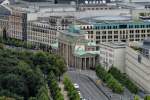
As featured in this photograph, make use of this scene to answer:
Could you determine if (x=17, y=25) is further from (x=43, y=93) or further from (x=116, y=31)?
A: (x=43, y=93)

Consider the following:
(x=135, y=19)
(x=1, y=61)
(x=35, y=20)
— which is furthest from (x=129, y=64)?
(x=35, y=20)

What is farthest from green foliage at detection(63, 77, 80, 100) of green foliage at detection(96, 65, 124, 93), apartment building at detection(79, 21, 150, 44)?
apartment building at detection(79, 21, 150, 44)

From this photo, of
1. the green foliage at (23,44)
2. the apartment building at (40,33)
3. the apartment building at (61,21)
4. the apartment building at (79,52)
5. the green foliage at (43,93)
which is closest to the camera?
the green foliage at (43,93)

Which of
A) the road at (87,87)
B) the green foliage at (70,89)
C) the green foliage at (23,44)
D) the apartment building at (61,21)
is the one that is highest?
the apartment building at (61,21)

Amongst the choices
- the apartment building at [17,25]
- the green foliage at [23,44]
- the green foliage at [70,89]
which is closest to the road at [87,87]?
the green foliage at [70,89]

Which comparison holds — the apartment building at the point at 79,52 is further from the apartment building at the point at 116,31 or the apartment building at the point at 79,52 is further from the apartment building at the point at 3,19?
the apartment building at the point at 3,19

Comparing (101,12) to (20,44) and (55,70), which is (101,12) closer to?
(20,44)
